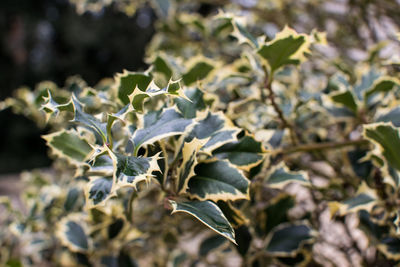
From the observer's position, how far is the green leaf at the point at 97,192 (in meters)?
0.45

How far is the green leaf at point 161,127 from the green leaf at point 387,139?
0.29 m

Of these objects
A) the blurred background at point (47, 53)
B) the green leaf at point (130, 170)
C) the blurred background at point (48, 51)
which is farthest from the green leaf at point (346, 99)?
the blurred background at point (47, 53)

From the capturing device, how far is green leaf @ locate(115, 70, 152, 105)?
0.51 m

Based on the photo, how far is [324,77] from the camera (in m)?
1.30

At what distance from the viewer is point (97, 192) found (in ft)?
1.54

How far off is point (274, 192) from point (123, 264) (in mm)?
564

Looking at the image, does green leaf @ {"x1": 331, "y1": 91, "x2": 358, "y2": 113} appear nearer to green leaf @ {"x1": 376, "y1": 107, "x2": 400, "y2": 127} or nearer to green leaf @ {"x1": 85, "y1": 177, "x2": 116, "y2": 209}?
green leaf @ {"x1": 376, "y1": 107, "x2": 400, "y2": 127}

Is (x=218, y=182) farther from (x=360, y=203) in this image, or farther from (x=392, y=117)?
(x=392, y=117)

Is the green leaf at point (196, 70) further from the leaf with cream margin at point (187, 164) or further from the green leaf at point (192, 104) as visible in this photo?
the leaf with cream margin at point (187, 164)

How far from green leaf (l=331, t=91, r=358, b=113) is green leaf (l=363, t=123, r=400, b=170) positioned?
0.16m

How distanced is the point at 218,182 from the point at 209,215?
3.1 inches

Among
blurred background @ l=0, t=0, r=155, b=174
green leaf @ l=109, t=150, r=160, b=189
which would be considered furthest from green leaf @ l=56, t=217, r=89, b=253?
blurred background @ l=0, t=0, r=155, b=174

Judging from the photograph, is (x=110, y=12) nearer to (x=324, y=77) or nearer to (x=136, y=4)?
(x=136, y=4)

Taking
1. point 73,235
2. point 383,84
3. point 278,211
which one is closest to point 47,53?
point 73,235
